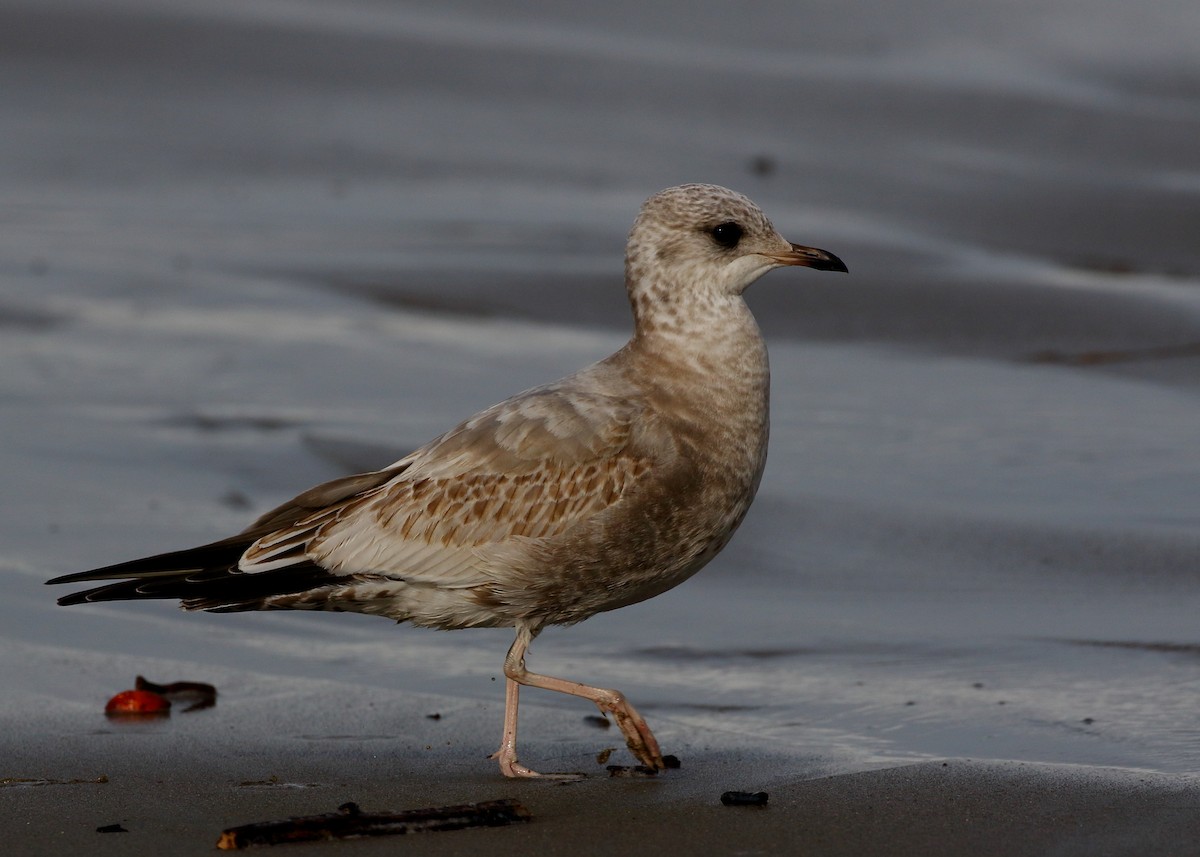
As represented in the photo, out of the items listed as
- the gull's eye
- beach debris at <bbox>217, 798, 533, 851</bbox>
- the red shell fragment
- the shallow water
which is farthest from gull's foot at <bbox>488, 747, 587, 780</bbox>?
the gull's eye

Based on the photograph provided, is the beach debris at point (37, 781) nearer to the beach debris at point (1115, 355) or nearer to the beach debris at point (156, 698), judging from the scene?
the beach debris at point (156, 698)

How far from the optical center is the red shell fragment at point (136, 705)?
6.42m

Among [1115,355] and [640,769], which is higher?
[1115,355]

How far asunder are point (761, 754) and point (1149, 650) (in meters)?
1.84

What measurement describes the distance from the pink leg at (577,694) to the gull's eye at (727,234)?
1.58m

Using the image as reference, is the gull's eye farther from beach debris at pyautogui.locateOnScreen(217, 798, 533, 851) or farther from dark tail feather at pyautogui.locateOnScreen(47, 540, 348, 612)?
beach debris at pyautogui.locateOnScreen(217, 798, 533, 851)

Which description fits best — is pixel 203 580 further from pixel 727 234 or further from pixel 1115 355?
pixel 1115 355

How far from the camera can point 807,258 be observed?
21.5 ft

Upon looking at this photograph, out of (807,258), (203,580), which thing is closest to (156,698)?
(203,580)

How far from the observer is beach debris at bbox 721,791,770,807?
17.1ft

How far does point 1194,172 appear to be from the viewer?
52.4 ft

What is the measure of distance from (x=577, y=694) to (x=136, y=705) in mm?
1552

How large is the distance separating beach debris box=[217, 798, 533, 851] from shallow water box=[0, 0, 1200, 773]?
4.04ft

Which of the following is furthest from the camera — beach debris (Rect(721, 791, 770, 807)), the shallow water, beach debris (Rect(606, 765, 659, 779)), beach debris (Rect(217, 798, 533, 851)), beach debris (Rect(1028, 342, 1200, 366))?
beach debris (Rect(1028, 342, 1200, 366))
